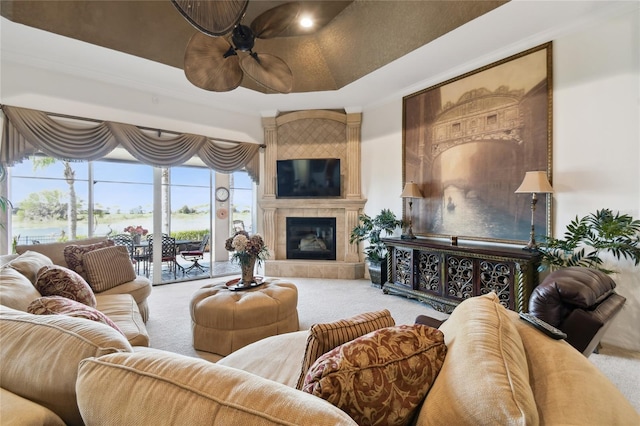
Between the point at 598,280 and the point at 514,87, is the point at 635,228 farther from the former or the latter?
the point at 514,87

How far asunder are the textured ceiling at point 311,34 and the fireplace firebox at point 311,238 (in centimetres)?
256

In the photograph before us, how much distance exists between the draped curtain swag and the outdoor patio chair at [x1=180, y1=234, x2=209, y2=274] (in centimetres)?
152

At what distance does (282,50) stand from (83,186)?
3.65m

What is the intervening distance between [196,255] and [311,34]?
167 inches

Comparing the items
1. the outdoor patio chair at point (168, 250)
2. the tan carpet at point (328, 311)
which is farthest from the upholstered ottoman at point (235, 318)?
the outdoor patio chair at point (168, 250)

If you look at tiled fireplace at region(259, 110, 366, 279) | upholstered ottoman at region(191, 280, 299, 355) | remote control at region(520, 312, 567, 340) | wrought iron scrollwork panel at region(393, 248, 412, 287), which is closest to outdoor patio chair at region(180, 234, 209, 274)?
tiled fireplace at region(259, 110, 366, 279)

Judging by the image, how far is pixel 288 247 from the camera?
5.59 meters

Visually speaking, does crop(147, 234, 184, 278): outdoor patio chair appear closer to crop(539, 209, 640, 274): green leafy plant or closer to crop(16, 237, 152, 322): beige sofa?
crop(16, 237, 152, 322): beige sofa

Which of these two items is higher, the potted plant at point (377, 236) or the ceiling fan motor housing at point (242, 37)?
the ceiling fan motor housing at point (242, 37)

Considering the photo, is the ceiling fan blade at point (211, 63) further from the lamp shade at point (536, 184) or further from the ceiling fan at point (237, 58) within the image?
the lamp shade at point (536, 184)

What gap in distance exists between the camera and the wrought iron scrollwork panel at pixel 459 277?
Result: 3377mm

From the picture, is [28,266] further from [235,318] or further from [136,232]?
[136,232]

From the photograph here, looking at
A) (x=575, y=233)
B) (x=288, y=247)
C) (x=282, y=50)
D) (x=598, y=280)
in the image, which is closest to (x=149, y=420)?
(x=598, y=280)

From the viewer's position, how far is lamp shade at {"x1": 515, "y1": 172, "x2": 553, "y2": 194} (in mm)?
2892
